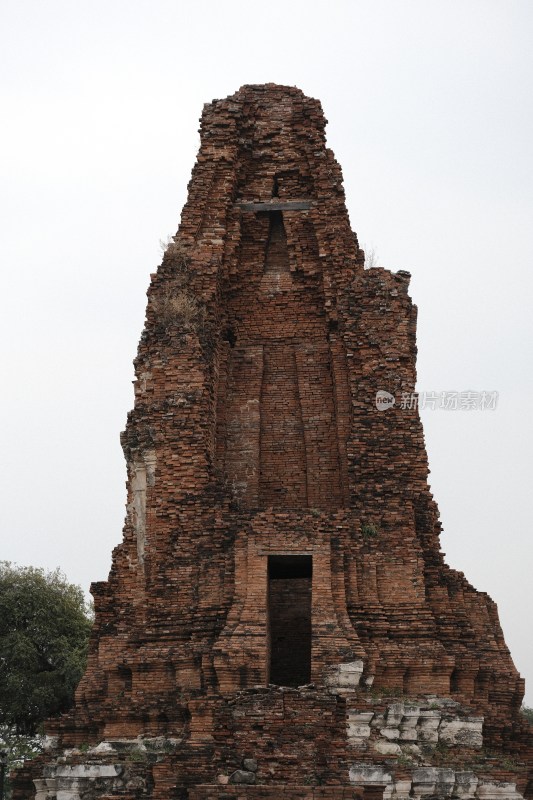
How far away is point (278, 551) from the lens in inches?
817

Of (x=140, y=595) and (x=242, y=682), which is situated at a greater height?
(x=140, y=595)

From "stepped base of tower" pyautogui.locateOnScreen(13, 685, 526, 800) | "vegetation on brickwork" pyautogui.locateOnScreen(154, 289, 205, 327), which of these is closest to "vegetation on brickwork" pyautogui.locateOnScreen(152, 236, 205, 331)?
"vegetation on brickwork" pyautogui.locateOnScreen(154, 289, 205, 327)

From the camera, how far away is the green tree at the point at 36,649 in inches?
1321

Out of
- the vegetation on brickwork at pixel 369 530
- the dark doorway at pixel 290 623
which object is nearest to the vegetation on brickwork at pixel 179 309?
the dark doorway at pixel 290 623

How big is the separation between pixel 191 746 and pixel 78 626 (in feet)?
55.2

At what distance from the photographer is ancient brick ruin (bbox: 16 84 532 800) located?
62.1ft

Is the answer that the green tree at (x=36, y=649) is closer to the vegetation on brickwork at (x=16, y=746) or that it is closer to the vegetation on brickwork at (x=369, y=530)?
the vegetation on brickwork at (x=16, y=746)

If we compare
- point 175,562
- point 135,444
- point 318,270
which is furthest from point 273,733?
point 318,270

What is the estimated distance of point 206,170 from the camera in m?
24.8

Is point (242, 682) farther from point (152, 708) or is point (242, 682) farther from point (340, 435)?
point (340, 435)

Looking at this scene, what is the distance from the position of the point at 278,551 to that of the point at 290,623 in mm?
2499

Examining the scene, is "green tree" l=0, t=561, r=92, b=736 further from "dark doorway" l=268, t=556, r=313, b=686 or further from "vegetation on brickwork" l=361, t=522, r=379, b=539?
"vegetation on brickwork" l=361, t=522, r=379, b=539

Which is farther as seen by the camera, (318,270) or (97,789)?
(318,270)

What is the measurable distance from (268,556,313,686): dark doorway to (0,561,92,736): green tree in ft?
38.3
